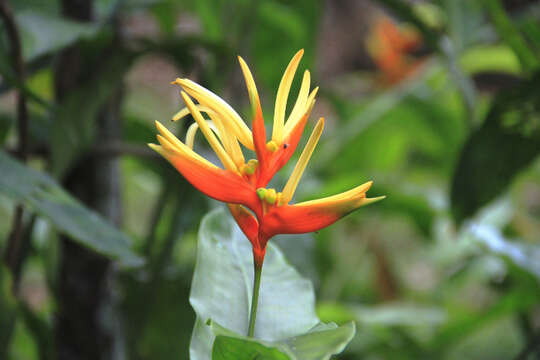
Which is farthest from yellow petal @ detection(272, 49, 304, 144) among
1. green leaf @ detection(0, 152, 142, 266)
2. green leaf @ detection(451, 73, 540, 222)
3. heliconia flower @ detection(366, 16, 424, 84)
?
heliconia flower @ detection(366, 16, 424, 84)

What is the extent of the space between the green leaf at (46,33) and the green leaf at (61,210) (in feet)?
0.26

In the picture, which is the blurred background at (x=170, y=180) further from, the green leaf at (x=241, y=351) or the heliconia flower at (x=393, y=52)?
the heliconia flower at (x=393, y=52)

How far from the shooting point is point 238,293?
9.9 inches

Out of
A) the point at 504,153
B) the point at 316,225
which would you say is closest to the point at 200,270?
the point at 316,225

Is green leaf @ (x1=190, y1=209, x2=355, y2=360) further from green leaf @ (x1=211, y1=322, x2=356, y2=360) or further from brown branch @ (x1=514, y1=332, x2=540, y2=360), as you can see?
brown branch @ (x1=514, y1=332, x2=540, y2=360)

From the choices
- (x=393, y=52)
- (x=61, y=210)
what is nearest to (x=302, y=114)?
(x=61, y=210)

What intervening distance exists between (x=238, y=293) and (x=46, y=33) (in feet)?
0.74

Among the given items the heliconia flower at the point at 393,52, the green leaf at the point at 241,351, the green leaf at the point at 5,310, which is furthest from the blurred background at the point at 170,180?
the heliconia flower at the point at 393,52

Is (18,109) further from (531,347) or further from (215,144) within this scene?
(531,347)

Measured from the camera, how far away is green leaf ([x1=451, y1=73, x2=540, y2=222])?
0.43m

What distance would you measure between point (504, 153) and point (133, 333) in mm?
369

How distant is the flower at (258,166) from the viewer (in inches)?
7.4

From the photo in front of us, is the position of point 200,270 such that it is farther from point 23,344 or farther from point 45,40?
point 23,344

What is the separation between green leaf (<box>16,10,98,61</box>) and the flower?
0.60 feet
